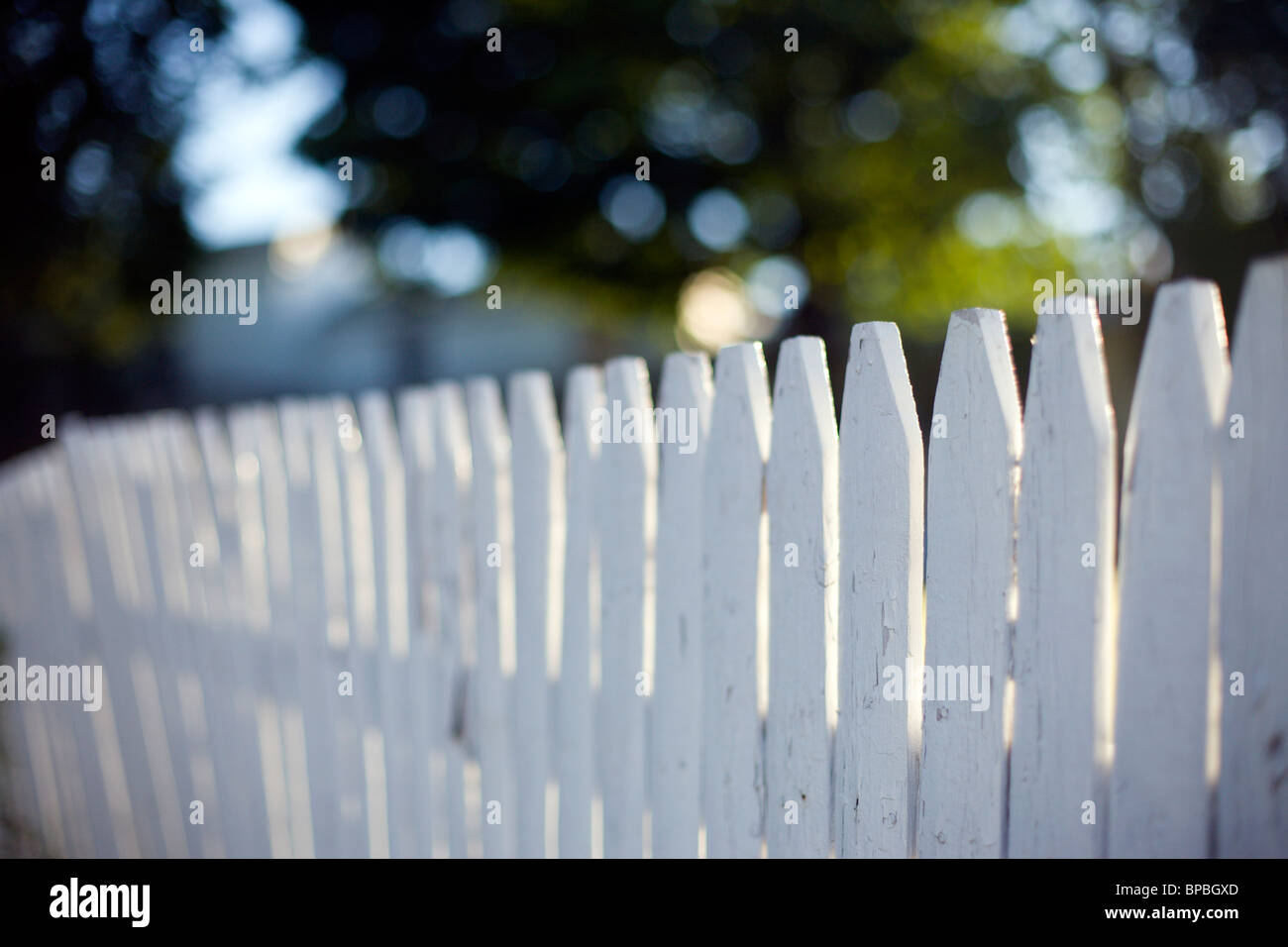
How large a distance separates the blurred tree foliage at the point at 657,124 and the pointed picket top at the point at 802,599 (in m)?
A: 8.40

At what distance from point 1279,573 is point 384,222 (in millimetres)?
10677

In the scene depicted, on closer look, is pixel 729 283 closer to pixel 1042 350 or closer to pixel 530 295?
pixel 530 295

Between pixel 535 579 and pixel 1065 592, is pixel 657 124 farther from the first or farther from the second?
pixel 1065 592

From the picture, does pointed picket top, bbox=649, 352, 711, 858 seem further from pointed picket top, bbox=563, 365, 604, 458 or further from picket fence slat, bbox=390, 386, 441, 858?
picket fence slat, bbox=390, 386, 441, 858

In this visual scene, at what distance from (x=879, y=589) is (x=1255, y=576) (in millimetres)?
516

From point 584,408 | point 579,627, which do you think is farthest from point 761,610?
point 584,408

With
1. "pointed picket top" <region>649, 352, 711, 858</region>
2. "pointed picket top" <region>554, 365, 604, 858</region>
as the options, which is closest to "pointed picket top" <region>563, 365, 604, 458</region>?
"pointed picket top" <region>554, 365, 604, 858</region>

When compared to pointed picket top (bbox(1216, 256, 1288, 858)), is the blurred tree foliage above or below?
above

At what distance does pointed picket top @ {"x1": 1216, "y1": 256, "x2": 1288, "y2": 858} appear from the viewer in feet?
3.46

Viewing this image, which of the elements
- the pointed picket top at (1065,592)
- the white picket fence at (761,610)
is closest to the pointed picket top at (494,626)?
the white picket fence at (761,610)

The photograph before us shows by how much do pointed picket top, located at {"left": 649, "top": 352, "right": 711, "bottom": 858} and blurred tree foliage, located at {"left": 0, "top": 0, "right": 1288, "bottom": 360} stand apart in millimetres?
8156

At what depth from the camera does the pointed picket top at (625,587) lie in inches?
72.0

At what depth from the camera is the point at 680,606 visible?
1750 millimetres
